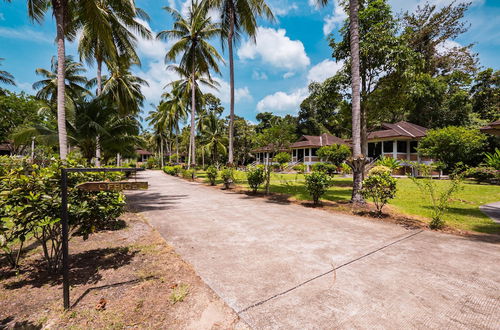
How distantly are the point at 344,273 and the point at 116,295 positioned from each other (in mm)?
3104

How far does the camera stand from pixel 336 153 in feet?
81.6

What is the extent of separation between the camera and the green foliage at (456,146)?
675 inches

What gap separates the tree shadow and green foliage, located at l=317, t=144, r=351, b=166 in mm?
24368

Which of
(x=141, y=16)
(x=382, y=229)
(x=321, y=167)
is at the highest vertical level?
(x=141, y=16)

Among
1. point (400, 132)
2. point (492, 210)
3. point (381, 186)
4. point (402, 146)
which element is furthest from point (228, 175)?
point (402, 146)

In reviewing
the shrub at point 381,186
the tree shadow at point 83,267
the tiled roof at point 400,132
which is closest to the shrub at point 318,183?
the shrub at point 381,186

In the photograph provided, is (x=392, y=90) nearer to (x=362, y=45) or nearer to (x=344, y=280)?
(x=362, y=45)

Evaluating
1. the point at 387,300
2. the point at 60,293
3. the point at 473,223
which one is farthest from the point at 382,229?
the point at 60,293

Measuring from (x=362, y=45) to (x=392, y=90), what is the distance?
2843mm

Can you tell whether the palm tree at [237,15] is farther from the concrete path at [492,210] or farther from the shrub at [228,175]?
the concrete path at [492,210]

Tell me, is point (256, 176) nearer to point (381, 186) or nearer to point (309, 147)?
point (381, 186)

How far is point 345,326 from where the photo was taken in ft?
6.96

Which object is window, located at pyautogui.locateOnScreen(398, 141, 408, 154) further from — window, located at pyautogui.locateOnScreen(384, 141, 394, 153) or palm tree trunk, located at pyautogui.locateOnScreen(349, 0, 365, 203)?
palm tree trunk, located at pyautogui.locateOnScreen(349, 0, 365, 203)

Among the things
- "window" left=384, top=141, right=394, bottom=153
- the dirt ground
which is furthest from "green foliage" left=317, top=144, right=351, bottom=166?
the dirt ground
